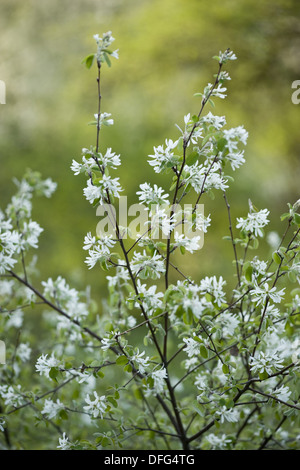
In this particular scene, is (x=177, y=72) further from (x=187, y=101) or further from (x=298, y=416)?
(x=298, y=416)

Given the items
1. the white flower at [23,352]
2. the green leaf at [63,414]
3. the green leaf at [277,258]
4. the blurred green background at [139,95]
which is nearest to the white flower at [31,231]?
the white flower at [23,352]

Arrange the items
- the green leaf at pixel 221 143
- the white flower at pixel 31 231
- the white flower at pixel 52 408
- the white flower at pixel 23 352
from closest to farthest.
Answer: the green leaf at pixel 221 143, the white flower at pixel 52 408, the white flower at pixel 31 231, the white flower at pixel 23 352

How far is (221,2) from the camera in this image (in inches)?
165

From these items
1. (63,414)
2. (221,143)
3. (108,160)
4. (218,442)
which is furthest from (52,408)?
(221,143)

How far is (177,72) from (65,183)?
4.66 ft

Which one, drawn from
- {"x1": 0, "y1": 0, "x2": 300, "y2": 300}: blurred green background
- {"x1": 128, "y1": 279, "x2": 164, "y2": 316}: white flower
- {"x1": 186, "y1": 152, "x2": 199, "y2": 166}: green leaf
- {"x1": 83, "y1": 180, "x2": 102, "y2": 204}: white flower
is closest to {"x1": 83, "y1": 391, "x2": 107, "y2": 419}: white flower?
{"x1": 128, "y1": 279, "x2": 164, "y2": 316}: white flower

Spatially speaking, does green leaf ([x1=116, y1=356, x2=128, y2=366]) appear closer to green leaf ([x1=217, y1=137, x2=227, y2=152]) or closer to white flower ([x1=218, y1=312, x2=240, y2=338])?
white flower ([x1=218, y1=312, x2=240, y2=338])

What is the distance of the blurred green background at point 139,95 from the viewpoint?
4.04 m

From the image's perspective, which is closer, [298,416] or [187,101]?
[298,416]

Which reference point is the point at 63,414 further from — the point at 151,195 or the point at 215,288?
the point at 151,195

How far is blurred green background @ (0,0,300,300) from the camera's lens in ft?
13.3

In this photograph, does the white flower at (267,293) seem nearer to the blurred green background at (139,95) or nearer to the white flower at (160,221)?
the white flower at (160,221)
